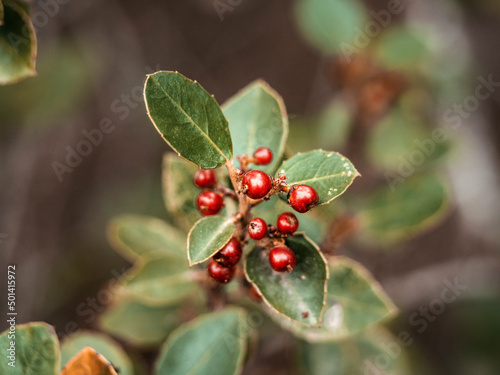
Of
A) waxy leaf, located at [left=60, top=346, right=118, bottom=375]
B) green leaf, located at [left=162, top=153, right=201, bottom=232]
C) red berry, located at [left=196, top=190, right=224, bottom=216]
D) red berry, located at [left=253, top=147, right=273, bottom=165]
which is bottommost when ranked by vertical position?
waxy leaf, located at [left=60, top=346, right=118, bottom=375]

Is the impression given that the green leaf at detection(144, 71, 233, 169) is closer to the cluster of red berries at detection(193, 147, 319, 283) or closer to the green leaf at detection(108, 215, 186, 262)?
the cluster of red berries at detection(193, 147, 319, 283)

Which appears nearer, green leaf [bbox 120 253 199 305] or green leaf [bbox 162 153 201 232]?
green leaf [bbox 162 153 201 232]

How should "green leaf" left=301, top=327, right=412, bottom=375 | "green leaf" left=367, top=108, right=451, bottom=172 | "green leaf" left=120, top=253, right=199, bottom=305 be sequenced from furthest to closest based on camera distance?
1. "green leaf" left=367, top=108, right=451, bottom=172
2. "green leaf" left=301, top=327, right=412, bottom=375
3. "green leaf" left=120, top=253, right=199, bottom=305

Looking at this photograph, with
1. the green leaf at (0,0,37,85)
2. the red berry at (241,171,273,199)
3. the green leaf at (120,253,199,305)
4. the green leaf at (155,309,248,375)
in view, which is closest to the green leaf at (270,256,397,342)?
the green leaf at (155,309,248,375)

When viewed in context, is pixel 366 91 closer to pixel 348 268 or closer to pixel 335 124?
pixel 335 124

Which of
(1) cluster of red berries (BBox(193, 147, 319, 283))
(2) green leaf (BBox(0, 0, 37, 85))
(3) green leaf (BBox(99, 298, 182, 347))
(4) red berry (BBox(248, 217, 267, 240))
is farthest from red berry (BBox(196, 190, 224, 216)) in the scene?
(3) green leaf (BBox(99, 298, 182, 347))

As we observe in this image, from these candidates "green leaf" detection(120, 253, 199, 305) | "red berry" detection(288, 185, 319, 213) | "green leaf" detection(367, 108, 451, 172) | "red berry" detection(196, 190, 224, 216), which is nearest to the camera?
"red berry" detection(288, 185, 319, 213)

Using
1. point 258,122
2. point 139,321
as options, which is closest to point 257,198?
→ point 258,122

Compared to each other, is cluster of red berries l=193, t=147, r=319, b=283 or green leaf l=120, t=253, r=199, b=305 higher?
cluster of red berries l=193, t=147, r=319, b=283
